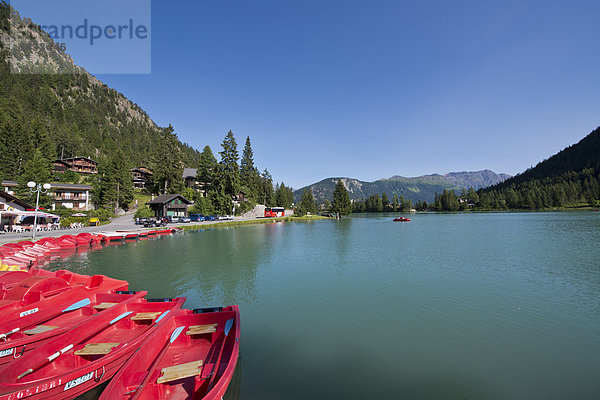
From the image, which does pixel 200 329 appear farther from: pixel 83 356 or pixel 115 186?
pixel 115 186

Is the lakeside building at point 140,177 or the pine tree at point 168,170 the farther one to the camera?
the lakeside building at point 140,177

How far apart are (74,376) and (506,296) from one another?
65.1 ft

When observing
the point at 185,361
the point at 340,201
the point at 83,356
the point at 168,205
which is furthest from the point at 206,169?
the point at 185,361

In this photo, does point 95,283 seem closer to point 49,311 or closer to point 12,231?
point 49,311

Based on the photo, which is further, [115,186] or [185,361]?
[115,186]

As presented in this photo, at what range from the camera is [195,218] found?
222 ft

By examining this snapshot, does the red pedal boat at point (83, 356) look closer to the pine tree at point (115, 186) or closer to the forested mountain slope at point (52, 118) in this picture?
the pine tree at point (115, 186)

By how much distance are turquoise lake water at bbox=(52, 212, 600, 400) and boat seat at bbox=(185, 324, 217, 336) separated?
5.62 ft

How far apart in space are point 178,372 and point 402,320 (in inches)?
396

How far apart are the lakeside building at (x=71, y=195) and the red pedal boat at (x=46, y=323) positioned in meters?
69.8

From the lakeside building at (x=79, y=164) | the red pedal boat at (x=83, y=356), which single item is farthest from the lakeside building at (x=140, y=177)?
the red pedal boat at (x=83, y=356)

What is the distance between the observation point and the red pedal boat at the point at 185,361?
546 cm

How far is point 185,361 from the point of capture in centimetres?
745

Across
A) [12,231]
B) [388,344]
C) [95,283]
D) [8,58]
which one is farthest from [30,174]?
[8,58]
